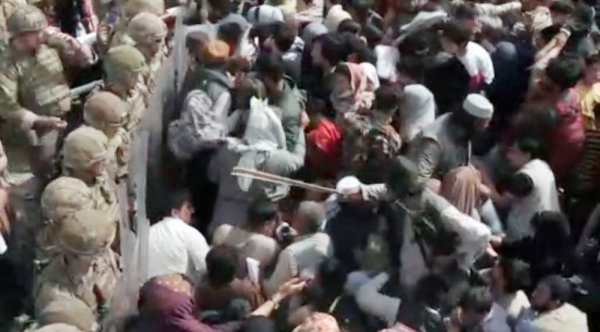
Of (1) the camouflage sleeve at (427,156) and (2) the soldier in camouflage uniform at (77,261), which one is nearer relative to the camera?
(2) the soldier in camouflage uniform at (77,261)

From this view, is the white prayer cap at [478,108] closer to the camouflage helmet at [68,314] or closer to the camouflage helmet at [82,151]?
the camouflage helmet at [82,151]

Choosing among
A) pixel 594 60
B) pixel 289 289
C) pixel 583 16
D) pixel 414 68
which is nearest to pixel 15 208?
pixel 289 289

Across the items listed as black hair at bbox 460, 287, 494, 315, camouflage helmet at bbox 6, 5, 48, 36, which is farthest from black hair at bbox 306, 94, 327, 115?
black hair at bbox 460, 287, 494, 315

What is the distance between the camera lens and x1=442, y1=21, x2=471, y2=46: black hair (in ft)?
35.8

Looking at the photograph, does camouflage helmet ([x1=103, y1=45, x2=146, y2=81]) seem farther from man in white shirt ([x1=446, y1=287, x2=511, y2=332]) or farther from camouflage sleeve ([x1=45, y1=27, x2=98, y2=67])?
man in white shirt ([x1=446, y1=287, x2=511, y2=332])

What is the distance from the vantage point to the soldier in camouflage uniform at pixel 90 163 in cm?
797

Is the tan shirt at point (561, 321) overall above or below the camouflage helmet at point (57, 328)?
below

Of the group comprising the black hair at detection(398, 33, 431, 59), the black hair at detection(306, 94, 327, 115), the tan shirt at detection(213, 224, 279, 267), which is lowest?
the black hair at detection(306, 94, 327, 115)

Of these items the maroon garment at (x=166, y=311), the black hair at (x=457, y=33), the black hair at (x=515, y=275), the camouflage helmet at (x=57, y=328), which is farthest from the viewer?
the black hair at (x=457, y=33)

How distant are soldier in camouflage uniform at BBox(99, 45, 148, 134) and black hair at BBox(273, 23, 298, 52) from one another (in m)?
2.11

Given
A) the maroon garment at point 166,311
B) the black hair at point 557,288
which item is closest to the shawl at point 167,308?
the maroon garment at point 166,311

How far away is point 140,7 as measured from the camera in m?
10.5

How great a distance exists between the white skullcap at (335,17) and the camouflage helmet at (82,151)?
414 cm

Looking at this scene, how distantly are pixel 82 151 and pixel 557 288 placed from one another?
2737mm
